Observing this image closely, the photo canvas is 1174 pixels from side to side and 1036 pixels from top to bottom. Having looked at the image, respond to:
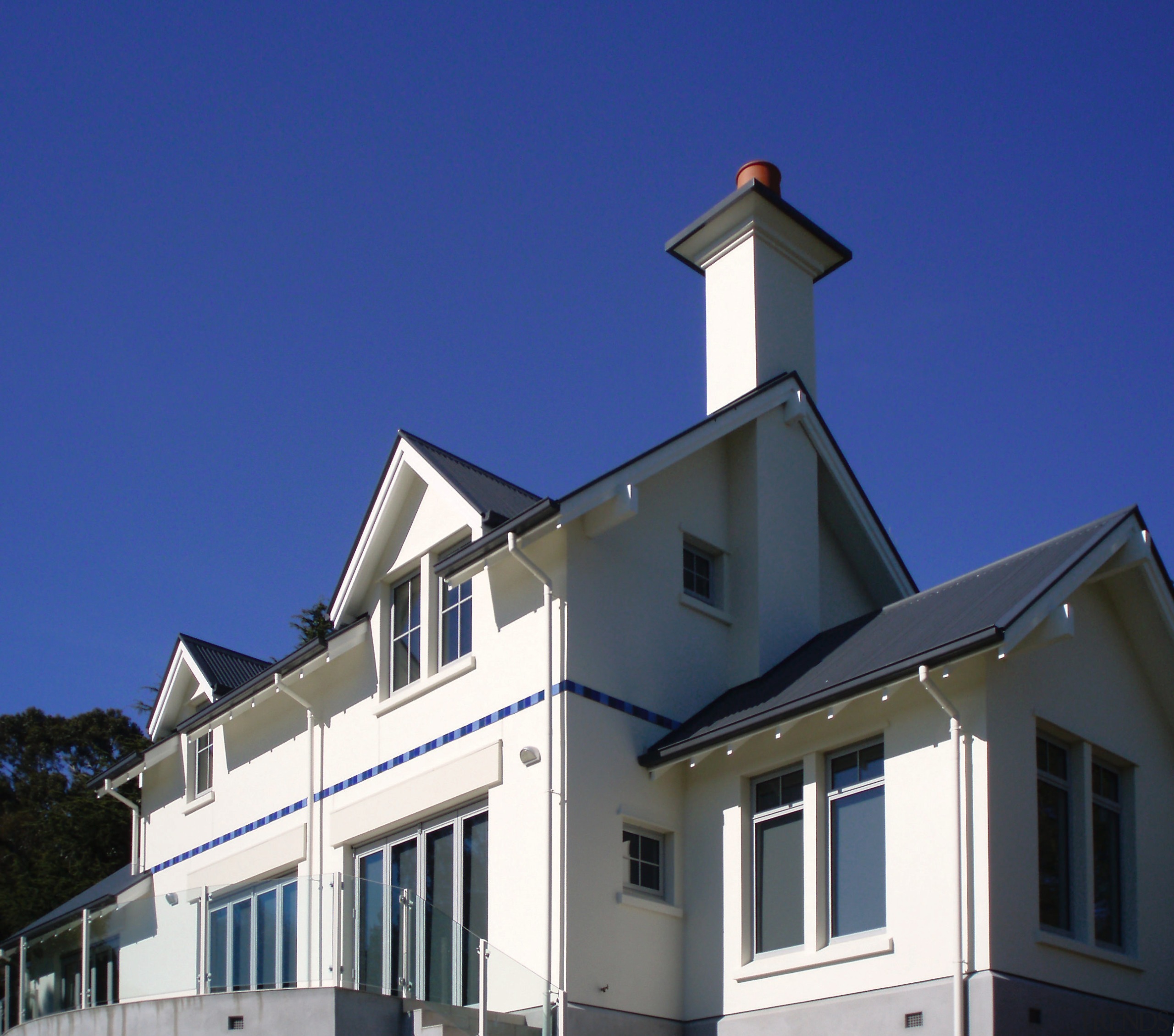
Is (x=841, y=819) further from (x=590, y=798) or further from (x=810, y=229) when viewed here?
(x=810, y=229)

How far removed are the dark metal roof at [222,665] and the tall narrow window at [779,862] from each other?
10.1m

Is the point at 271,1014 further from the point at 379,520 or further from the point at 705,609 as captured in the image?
the point at 705,609

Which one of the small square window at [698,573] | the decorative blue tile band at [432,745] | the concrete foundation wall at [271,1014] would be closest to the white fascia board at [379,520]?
the decorative blue tile band at [432,745]

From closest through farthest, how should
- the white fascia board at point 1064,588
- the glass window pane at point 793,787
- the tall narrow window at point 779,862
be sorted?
the white fascia board at point 1064,588
the tall narrow window at point 779,862
the glass window pane at point 793,787

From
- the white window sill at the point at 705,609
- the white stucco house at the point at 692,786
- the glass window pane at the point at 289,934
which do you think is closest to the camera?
the white stucco house at the point at 692,786

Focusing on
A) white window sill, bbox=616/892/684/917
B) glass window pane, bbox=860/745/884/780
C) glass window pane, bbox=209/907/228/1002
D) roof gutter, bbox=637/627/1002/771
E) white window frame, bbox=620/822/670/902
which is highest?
roof gutter, bbox=637/627/1002/771

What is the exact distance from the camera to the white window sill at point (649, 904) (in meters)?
15.4

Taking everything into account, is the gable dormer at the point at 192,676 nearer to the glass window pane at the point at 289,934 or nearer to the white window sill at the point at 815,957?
the glass window pane at the point at 289,934

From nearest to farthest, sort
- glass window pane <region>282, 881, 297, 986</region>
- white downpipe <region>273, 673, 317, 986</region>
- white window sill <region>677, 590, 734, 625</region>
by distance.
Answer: glass window pane <region>282, 881, 297, 986</region>
white window sill <region>677, 590, 734, 625</region>
white downpipe <region>273, 673, 317, 986</region>

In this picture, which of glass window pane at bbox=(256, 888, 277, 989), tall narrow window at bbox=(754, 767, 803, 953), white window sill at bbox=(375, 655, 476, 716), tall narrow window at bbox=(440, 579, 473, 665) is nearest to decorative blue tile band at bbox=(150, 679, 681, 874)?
white window sill at bbox=(375, 655, 476, 716)

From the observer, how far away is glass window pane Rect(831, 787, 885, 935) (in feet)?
46.3

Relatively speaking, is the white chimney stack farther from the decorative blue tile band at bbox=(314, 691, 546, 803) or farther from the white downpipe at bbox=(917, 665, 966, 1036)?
the white downpipe at bbox=(917, 665, 966, 1036)

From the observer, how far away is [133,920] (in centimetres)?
1680

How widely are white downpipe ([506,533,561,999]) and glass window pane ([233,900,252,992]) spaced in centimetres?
297
